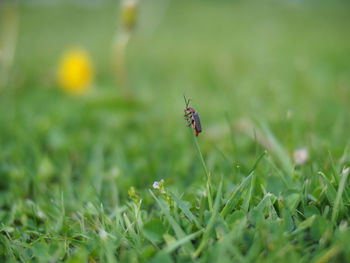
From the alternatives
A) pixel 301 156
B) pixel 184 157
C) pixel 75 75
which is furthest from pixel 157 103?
pixel 301 156

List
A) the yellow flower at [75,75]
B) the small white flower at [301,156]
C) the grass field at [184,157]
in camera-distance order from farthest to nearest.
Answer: the yellow flower at [75,75]
the small white flower at [301,156]
the grass field at [184,157]

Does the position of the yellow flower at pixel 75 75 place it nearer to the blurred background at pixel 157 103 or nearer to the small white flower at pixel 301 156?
the blurred background at pixel 157 103

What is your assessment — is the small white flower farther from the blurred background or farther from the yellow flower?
the yellow flower

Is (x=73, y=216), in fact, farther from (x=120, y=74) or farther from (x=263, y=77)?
(x=263, y=77)

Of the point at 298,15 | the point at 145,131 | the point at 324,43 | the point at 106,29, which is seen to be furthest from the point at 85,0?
the point at 145,131

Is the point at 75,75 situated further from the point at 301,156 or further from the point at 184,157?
the point at 301,156

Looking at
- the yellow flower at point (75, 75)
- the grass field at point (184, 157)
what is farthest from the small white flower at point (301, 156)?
the yellow flower at point (75, 75)
